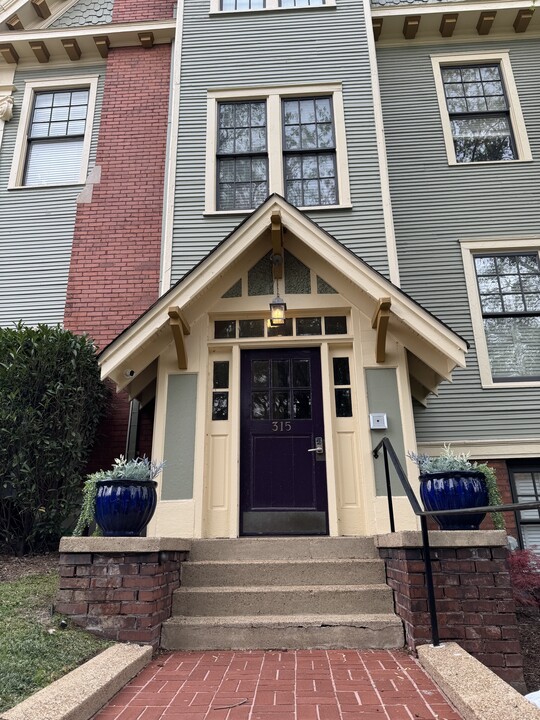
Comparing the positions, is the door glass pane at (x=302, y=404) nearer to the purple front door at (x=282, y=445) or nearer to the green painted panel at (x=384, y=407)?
the purple front door at (x=282, y=445)

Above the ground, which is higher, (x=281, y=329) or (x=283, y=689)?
(x=281, y=329)

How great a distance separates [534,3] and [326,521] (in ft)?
29.9

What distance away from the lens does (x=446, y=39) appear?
8.99 m

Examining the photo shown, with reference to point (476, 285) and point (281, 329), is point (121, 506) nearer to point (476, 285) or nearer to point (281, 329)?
point (281, 329)

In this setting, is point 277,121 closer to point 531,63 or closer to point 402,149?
point 402,149

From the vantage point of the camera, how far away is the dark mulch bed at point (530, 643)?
12.4 feet

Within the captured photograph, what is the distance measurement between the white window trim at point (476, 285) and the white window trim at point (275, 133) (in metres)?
2.12

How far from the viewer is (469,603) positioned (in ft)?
12.2

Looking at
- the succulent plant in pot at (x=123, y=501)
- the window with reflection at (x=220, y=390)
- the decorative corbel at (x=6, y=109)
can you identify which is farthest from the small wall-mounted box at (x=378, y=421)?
the decorative corbel at (x=6, y=109)

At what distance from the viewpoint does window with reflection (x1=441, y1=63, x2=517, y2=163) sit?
8469 mm

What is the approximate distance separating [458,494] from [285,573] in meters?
1.62

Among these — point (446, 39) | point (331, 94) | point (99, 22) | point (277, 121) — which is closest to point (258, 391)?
point (277, 121)

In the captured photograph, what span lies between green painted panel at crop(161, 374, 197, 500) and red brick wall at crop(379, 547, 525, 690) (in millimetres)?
2505

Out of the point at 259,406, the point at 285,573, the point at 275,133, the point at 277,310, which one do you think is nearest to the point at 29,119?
the point at 275,133
